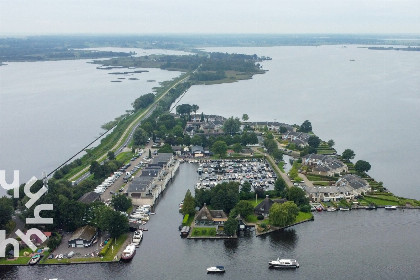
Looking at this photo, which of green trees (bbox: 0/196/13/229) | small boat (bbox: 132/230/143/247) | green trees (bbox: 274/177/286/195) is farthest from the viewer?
green trees (bbox: 274/177/286/195)

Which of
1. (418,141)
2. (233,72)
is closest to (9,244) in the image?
(418,141)

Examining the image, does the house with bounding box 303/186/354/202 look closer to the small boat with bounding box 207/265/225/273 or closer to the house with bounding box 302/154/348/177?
the house with bounding box 302/154/348/177

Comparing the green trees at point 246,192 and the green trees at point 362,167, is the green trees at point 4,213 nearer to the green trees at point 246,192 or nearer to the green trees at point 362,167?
the green trees at point 246,192

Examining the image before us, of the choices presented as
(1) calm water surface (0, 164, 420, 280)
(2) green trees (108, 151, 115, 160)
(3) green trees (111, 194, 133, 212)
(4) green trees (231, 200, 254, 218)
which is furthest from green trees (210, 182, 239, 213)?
(2) green trees (108, 151, 115, 160)

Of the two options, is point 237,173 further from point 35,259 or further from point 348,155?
point 35,259

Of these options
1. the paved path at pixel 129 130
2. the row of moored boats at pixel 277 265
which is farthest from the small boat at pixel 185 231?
the paved path at pixel 129 130
